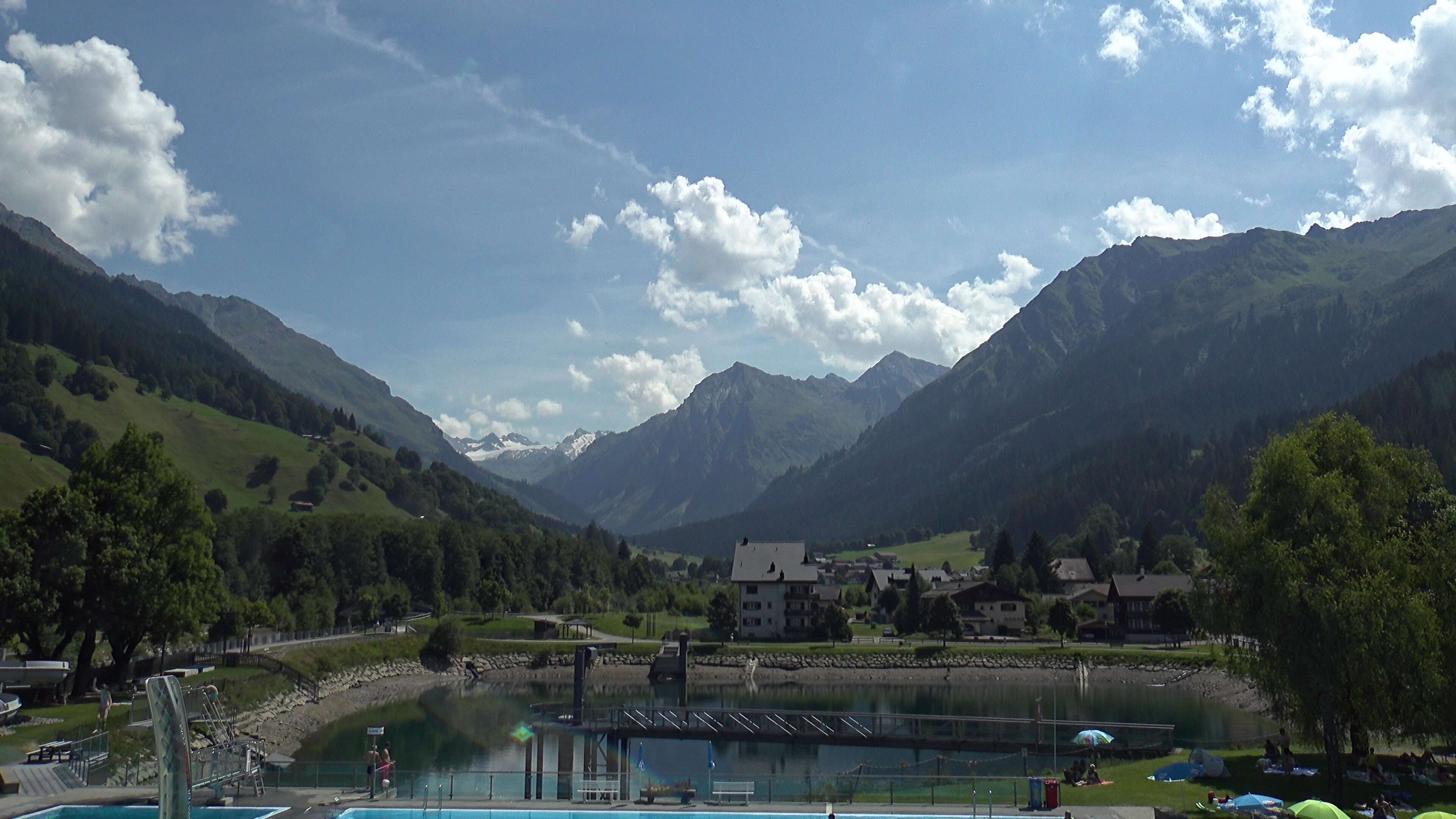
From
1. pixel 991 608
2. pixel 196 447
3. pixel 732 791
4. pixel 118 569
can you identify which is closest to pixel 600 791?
pixel 732 791

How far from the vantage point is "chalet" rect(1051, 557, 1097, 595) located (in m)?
143

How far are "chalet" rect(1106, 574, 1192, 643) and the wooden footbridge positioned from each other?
224 feet

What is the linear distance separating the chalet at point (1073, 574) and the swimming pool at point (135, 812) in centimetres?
12801

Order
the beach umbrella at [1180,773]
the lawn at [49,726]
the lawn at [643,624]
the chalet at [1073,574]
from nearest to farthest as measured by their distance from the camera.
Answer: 1. the beach umbrella at [1180,773]
2. the lawn at [49,726]
3. the lawn at [643,624]
4. the chalet at [1073,574]

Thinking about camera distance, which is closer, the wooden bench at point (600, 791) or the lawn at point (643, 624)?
the wooden bench at point (600, 791)

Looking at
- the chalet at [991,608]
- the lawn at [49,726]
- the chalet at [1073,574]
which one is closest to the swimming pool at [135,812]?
the lawn at [49,726]

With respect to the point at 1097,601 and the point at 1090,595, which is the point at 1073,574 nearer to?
the point at 1090,595

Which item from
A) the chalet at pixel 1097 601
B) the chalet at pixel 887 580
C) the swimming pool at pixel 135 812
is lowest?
the swimming pool at pixel 135 812

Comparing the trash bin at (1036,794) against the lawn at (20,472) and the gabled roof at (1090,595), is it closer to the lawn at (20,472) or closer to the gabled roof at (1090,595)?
the gabled roof at (1090,595)

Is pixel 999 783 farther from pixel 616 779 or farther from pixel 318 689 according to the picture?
pixel 318 689

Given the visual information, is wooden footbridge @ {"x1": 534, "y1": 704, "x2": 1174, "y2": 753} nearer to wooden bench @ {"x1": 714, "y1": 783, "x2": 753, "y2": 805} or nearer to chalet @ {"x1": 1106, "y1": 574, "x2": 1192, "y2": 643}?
wooden bench @ {"x1": 714, "y1": 783, "x2": 753, "y2": 805}

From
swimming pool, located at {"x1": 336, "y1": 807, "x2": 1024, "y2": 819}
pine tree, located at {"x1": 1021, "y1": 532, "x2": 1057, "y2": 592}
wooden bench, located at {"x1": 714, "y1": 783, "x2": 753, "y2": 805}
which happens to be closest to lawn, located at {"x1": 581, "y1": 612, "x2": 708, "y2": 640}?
pine tree, located at {"x1": 1021, "y1": 532, "x2": 1057, "y2": 592}

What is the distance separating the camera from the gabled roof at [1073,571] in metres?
146

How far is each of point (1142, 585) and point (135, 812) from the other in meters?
113
